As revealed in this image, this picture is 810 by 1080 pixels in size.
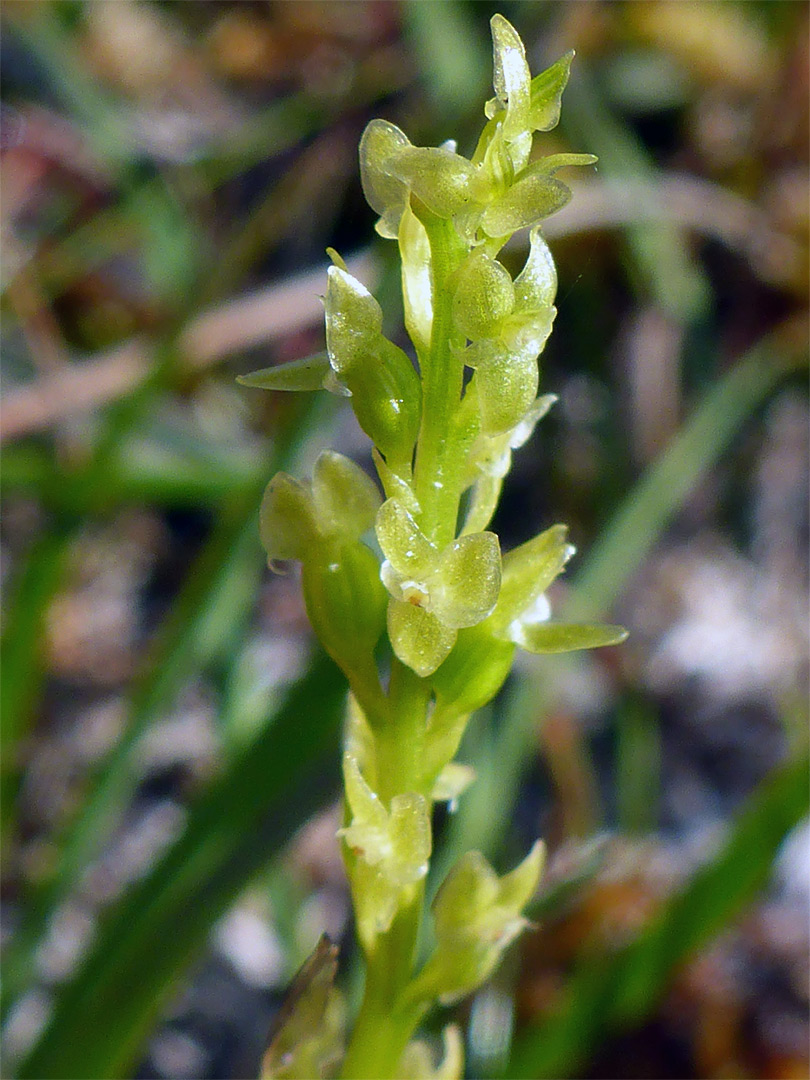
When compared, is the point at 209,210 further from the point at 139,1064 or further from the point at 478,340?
the point at 478,340

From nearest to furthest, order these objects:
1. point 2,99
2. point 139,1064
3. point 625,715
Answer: point 139,1064, point 625,715, point 2,99

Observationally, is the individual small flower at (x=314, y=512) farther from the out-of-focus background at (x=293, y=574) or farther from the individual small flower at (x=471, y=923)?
the out-of-focus background at (x=293, y=574)

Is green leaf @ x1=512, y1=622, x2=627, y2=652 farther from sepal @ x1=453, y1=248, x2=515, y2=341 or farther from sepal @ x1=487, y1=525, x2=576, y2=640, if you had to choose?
sepal @ x1=453, y1=248, x2=515, y2=341

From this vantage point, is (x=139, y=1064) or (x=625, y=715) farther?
(x=625, y=715)

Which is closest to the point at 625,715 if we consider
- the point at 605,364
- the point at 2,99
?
the point at 605,364

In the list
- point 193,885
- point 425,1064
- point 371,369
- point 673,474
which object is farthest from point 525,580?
point 673,474

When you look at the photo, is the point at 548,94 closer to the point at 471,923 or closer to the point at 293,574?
the point at 471,923
